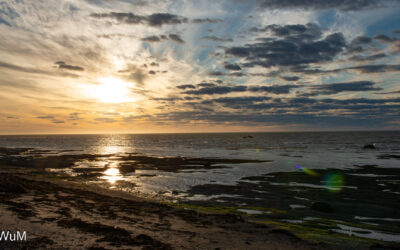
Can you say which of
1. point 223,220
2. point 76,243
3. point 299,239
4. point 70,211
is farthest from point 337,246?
point 70,211

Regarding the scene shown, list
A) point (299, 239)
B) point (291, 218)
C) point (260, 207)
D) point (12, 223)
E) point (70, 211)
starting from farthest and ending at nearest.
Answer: point (260, 207) < point (291, 218) < point (70, 211) < point (299, 239) < point (12, 223)

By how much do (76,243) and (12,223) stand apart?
12.2 ft

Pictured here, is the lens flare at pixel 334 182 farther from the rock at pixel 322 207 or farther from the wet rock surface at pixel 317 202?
the rock at pixel 322 207

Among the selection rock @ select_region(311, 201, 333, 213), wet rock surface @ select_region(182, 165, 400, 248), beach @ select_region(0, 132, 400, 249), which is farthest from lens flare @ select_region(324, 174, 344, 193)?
rock @ select_region(311, 201, 333, 213)

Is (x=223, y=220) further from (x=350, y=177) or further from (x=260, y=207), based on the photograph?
(x=350, y=177)

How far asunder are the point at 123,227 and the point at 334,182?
24.9 metres

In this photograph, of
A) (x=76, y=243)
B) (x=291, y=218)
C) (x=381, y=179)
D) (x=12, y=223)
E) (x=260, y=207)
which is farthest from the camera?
(x=381, y=179)

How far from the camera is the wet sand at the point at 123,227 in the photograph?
1030cm

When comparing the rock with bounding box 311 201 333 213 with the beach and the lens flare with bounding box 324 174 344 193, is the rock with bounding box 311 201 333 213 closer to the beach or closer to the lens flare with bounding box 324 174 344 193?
the beach

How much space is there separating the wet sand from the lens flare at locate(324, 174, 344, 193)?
14.6m

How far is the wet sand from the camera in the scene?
10.3m

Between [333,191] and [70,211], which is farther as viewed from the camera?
[333,191]

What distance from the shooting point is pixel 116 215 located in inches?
581

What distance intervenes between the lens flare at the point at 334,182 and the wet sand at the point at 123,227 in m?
14.6
